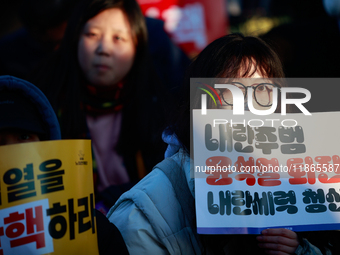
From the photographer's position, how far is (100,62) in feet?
8.38

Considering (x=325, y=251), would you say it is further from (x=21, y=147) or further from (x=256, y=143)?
(x=21, y=147)

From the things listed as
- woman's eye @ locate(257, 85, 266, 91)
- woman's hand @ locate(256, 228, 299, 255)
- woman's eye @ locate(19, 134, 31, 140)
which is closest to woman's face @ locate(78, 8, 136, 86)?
woman's eye @ locate(19, 134, 31, 140)

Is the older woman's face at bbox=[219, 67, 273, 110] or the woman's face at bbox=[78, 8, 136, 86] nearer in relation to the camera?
the older woman's face at bbox=[219, 67, 273, 110]

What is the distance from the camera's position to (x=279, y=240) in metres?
1.20

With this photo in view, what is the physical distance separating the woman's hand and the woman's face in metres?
1.80

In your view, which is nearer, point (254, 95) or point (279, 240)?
point (279, 240)

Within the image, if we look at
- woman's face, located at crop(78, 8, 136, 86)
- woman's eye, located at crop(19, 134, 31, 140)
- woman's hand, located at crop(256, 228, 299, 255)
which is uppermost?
woman's face, located at crop(78, 8, 136, 86)

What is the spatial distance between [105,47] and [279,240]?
1.86m

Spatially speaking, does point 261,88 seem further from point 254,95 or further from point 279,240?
point 279,240

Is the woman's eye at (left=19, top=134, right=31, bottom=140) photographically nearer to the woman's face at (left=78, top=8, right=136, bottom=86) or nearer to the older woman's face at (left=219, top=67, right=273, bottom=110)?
the older woman's face at (left=219, top=67, right=273, bottom=110)

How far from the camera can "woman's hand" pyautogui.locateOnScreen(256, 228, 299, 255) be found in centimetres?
120

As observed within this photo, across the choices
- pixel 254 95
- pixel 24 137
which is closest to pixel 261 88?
pixel 254 95

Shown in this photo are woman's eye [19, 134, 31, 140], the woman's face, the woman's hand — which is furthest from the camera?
the woman's face

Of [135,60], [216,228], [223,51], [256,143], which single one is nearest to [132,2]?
[135,60]
